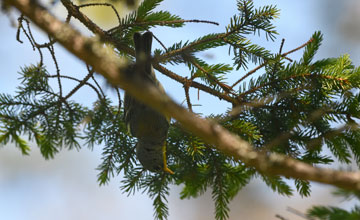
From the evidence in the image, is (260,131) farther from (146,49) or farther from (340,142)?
(146,49)

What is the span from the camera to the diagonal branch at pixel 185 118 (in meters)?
0.99

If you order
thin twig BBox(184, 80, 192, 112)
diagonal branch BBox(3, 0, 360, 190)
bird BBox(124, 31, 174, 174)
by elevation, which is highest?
thin twig BBox(184, 80, 192, 112)

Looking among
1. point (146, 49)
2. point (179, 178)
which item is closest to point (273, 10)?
point (146, 49)

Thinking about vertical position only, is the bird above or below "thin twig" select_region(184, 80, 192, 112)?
below

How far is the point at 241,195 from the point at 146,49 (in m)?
4.60

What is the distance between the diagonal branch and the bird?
0.71 m

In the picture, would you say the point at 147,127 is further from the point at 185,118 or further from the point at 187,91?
the point at 185,118

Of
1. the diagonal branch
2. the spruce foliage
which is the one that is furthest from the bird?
the diagonal branch

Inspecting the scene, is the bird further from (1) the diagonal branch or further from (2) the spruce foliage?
(1) the diagonal branch

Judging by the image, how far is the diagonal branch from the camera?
39.1 inches

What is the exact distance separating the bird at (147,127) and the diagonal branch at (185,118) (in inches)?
28.1

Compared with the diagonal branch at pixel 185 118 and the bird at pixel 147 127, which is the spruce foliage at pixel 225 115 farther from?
the diagonal branch at pixel 185 118

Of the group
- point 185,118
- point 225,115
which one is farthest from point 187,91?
point 185,118

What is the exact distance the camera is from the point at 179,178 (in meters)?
1.80
